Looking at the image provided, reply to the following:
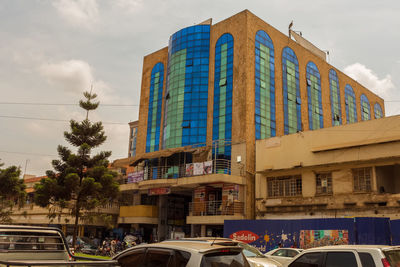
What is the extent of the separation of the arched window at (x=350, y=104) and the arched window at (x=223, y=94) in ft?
64.6

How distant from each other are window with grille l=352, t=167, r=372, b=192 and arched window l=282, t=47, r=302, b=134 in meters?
12.2

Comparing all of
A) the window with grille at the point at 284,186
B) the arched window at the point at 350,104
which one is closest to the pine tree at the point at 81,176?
the window with grille at the point at 284,186

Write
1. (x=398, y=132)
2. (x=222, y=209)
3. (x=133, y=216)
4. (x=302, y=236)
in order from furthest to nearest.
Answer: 1. (x=133, y=216)
2. (x=222, y=209)
3. (x=398, y=132)
4. (x=302, y=236)

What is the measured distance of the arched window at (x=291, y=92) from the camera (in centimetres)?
3741

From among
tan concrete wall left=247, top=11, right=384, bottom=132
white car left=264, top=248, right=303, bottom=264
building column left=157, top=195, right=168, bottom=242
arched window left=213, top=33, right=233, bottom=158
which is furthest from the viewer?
tan concrete wall left=247, top=11, right=384, bottom=132

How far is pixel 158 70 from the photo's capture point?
144ft

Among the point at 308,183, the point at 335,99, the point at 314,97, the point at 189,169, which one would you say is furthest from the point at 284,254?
the point at 335,99

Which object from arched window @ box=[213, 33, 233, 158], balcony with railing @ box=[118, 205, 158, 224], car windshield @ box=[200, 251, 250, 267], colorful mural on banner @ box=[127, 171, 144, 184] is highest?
arched window @ box=[213, 33, 233, 158]

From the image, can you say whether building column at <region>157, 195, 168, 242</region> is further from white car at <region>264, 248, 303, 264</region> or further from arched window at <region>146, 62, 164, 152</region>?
white car at <region>264, 248, 303, 264</region>

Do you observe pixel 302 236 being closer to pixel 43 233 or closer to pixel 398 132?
pixel 398 132

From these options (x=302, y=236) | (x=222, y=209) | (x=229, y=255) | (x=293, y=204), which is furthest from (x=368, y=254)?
(x=222, y=209)

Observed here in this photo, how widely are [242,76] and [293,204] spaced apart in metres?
12.7

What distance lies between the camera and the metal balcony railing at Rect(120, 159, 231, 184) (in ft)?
100

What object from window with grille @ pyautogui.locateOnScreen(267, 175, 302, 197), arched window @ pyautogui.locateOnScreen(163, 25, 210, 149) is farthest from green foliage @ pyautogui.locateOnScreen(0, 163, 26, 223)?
window with grille @ pyautogui.locateOnScreen(267, 175, 302, 197)
